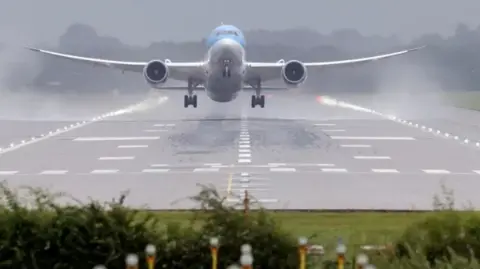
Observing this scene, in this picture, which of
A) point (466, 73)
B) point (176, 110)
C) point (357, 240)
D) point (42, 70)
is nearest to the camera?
point (357, 240)


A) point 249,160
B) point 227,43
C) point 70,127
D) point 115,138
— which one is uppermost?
point 227,43

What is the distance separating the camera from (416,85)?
73188 mm

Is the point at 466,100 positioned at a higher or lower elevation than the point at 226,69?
higher

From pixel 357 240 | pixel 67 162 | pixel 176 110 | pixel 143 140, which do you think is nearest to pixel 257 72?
pixel 176 110

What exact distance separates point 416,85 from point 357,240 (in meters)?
62.6

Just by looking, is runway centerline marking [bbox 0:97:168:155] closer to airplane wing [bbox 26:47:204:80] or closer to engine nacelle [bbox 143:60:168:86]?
airplane wing [bbox 26:47:204:80]

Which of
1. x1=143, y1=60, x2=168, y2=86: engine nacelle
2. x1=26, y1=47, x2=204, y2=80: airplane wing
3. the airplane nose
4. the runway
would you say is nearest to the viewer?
the runway

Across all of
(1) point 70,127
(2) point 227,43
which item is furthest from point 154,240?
(2) point 227,43

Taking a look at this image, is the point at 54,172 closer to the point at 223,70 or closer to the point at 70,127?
the point at 70,127

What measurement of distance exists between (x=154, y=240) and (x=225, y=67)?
112ft

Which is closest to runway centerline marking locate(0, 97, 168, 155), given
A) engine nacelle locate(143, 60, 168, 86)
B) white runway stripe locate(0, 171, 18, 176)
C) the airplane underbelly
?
engine nacelle locate(143, 60, 168, 86)

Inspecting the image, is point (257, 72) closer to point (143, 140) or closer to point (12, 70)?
point (143, 140)

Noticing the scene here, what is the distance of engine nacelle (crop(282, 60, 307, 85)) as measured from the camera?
47.5 meters

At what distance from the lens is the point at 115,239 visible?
9781 mm
